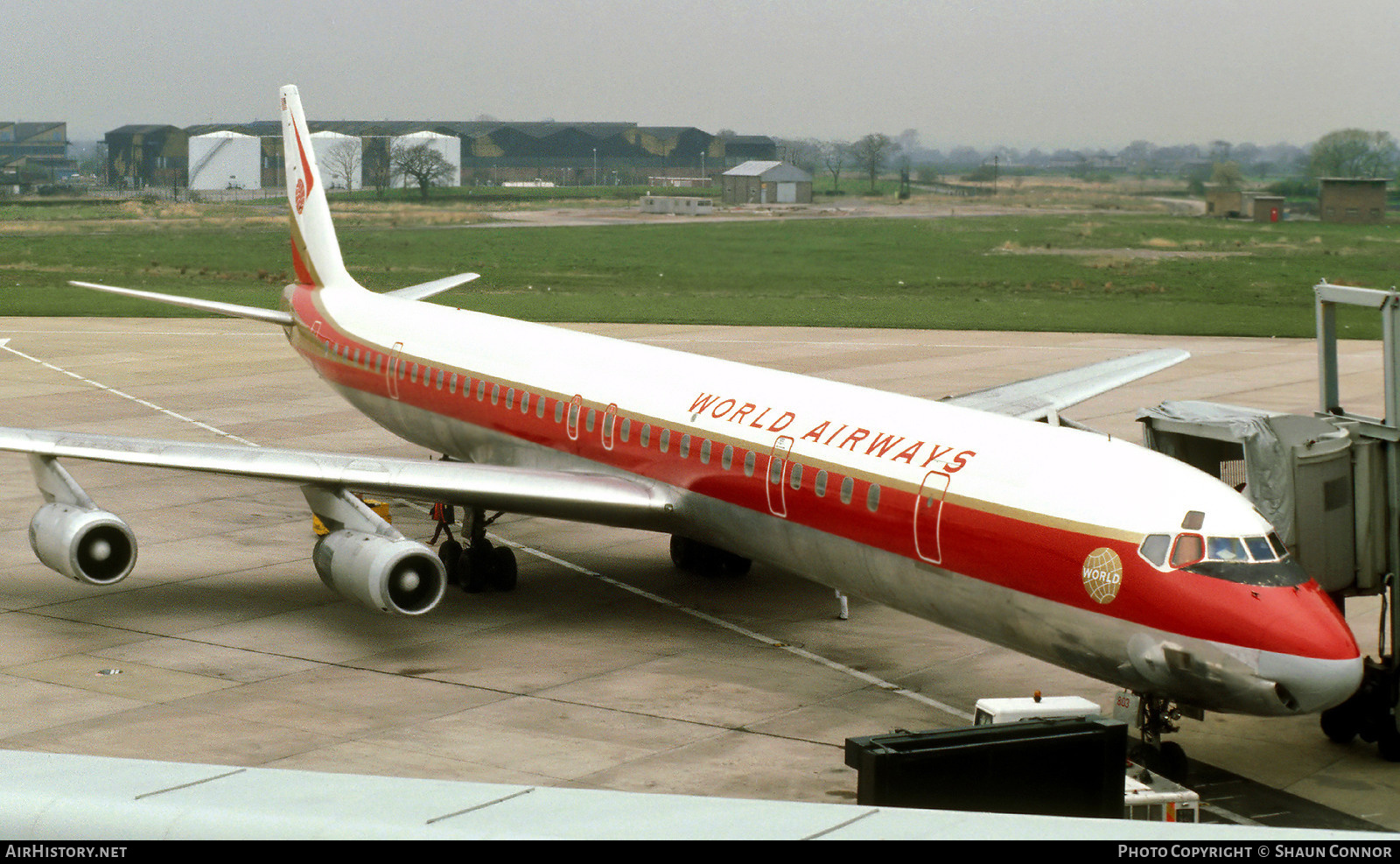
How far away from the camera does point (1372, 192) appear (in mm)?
120062

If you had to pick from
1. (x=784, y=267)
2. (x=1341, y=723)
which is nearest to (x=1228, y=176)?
(x=784, y=267)

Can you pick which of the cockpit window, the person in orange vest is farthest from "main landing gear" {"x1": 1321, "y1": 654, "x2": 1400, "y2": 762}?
the person in orange vest

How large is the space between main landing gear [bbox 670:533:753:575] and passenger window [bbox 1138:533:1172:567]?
10386 millimetres

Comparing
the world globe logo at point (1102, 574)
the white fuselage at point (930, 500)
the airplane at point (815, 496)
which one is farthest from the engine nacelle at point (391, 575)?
the world globe logo at point (1102, 574)

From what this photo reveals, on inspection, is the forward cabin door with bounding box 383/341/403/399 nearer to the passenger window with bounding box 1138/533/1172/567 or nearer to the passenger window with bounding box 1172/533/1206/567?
the passenger window with bounding box 1138/533/1172/567

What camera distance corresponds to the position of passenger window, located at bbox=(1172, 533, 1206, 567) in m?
15.2

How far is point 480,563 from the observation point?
79.8 ft

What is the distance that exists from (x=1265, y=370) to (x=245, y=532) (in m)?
34.4

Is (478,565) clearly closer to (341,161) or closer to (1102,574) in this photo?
Answer: (1102,574)

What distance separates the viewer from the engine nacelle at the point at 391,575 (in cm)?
2041

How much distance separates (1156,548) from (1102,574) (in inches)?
23.9

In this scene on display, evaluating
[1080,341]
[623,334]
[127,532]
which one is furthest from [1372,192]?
[127,532]
